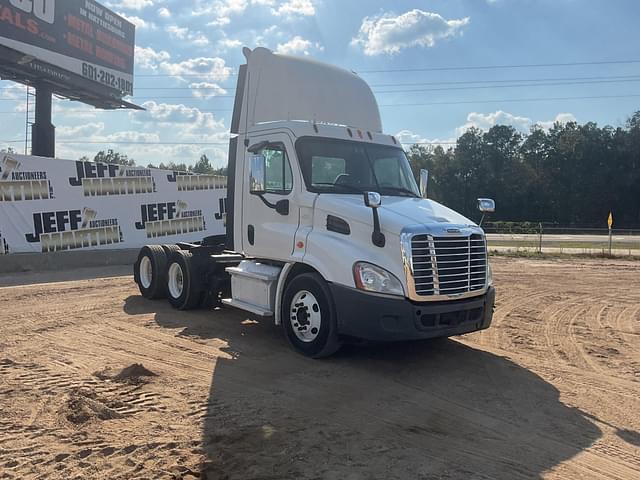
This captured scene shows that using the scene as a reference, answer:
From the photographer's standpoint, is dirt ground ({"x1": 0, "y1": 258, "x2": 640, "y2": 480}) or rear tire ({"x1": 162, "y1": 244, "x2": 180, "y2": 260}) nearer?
dirt ground ({"x1": 0, "y1": 258, "x2": 640, "y2": 480})

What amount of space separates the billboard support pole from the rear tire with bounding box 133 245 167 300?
18754 millimetres

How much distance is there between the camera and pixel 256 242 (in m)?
8.02

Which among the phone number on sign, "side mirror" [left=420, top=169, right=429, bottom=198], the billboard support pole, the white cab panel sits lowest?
"side mirror" [left=420, top=169, right=429, bottom=198]

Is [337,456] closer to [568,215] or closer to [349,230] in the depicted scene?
[349,230]

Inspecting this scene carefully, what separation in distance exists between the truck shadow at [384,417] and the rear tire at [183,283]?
2491mm

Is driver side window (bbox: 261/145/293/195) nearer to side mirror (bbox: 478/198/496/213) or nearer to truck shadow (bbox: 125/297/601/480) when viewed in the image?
truck shadow (bbox: 125/297/601/480)

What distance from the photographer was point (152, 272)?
35.8ft

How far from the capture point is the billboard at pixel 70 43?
23203 mm

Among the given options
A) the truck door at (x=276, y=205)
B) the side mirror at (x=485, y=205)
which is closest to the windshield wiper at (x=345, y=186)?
the truck door at (x=276, y=205)

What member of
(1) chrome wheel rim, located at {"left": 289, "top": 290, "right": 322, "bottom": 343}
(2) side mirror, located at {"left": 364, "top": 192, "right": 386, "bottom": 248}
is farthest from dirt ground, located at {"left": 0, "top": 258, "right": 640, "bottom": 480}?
(2) side mirror, located at {"left": 364, "top": 192, "right": 386, "bottom": 248}

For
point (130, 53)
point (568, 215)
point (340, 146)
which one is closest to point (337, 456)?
point (340, 146)

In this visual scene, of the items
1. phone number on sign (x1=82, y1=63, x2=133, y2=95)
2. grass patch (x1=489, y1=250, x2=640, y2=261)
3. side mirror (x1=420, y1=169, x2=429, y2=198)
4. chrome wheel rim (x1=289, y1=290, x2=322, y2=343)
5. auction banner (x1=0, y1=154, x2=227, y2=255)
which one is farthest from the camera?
phone number on sign (x1=82, y1=63, x2=133, y2=95)

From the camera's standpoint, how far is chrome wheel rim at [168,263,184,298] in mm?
10281

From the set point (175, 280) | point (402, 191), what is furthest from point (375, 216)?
point (175, 280)
